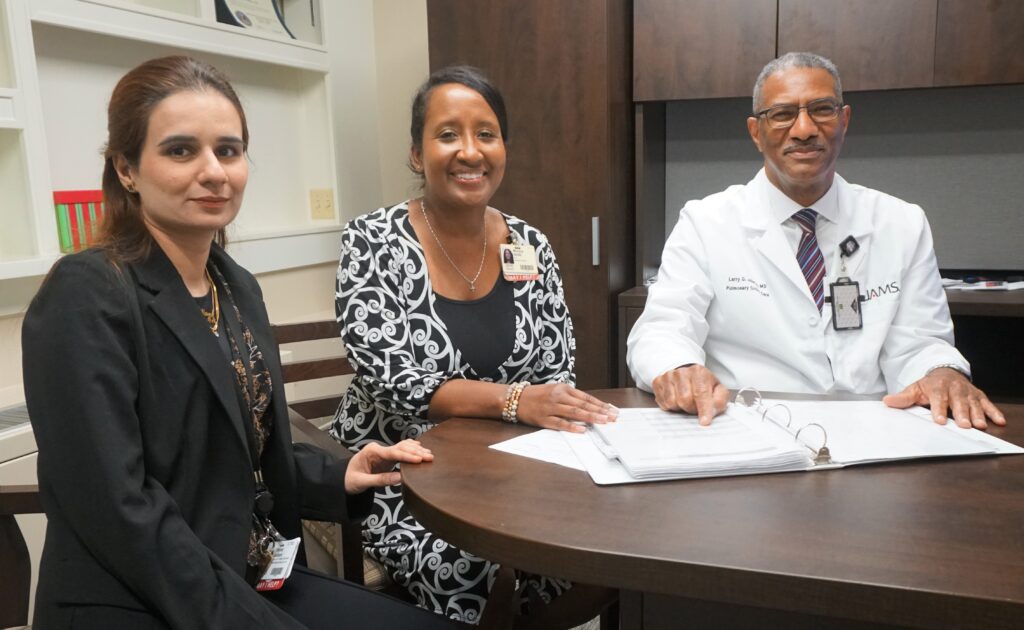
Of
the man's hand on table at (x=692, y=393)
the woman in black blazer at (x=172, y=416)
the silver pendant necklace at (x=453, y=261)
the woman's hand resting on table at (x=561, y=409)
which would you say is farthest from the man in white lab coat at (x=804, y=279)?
the woman in black blazer at (x=172, y=416)

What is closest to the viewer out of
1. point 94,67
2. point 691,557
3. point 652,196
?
point 691,557

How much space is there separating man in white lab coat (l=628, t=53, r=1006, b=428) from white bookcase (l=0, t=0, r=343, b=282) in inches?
67.5

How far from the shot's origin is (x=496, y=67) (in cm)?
297

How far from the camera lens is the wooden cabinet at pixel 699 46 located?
2781 mm

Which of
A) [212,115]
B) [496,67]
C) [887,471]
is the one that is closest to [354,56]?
[496,67]

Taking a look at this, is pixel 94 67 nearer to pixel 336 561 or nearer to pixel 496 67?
pixel 496 67

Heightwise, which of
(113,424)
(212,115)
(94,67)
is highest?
(94,67)

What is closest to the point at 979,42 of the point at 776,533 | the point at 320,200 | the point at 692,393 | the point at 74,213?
the point at 692,393

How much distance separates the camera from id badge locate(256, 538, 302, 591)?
1.25 m

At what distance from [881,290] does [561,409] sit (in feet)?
2.92

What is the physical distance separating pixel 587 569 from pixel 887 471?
50 centimetres

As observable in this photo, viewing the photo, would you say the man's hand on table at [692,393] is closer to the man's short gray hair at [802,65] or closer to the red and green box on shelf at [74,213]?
the man's short gray hair at [802,65]

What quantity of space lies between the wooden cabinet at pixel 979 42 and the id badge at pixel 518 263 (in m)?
1.76

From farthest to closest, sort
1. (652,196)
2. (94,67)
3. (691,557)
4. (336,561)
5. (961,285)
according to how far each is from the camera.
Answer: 1. (652,196)
2. (961,285)
3. (94,67)
4. (336,561)
5. (691,557)
